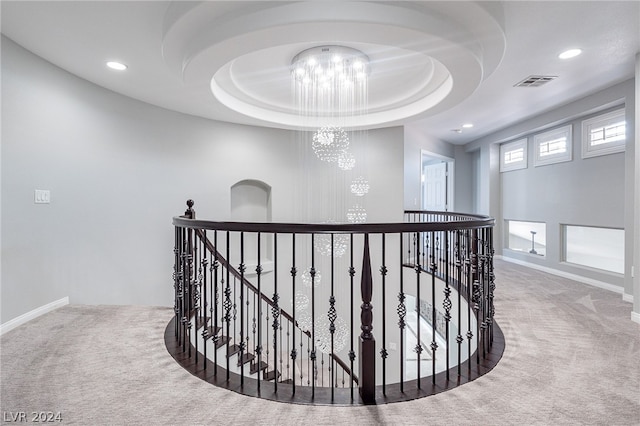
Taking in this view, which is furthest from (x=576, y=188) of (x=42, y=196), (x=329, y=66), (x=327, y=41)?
(x=42, y=196)

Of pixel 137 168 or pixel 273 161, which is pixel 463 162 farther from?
pixel 137 168

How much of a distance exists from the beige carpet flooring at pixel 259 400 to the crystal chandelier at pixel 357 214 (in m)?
2.74

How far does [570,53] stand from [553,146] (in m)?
2.81

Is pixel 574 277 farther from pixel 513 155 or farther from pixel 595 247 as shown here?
pixel 513 155

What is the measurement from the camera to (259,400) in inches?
73.4

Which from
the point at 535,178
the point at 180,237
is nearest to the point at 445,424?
the point at 180,237

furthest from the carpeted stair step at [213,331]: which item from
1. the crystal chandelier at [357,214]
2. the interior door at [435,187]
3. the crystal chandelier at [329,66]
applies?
the interior door at [435,187]

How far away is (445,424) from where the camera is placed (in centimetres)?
165

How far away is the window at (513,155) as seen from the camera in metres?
6.27

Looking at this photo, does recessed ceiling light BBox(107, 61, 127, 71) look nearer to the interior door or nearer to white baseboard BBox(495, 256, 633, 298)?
white baseboard BBox(495, 256, 633, 298)

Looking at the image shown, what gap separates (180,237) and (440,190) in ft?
24.2

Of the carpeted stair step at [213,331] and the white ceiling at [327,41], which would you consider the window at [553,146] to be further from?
the carpeted stair step at [213,331]
